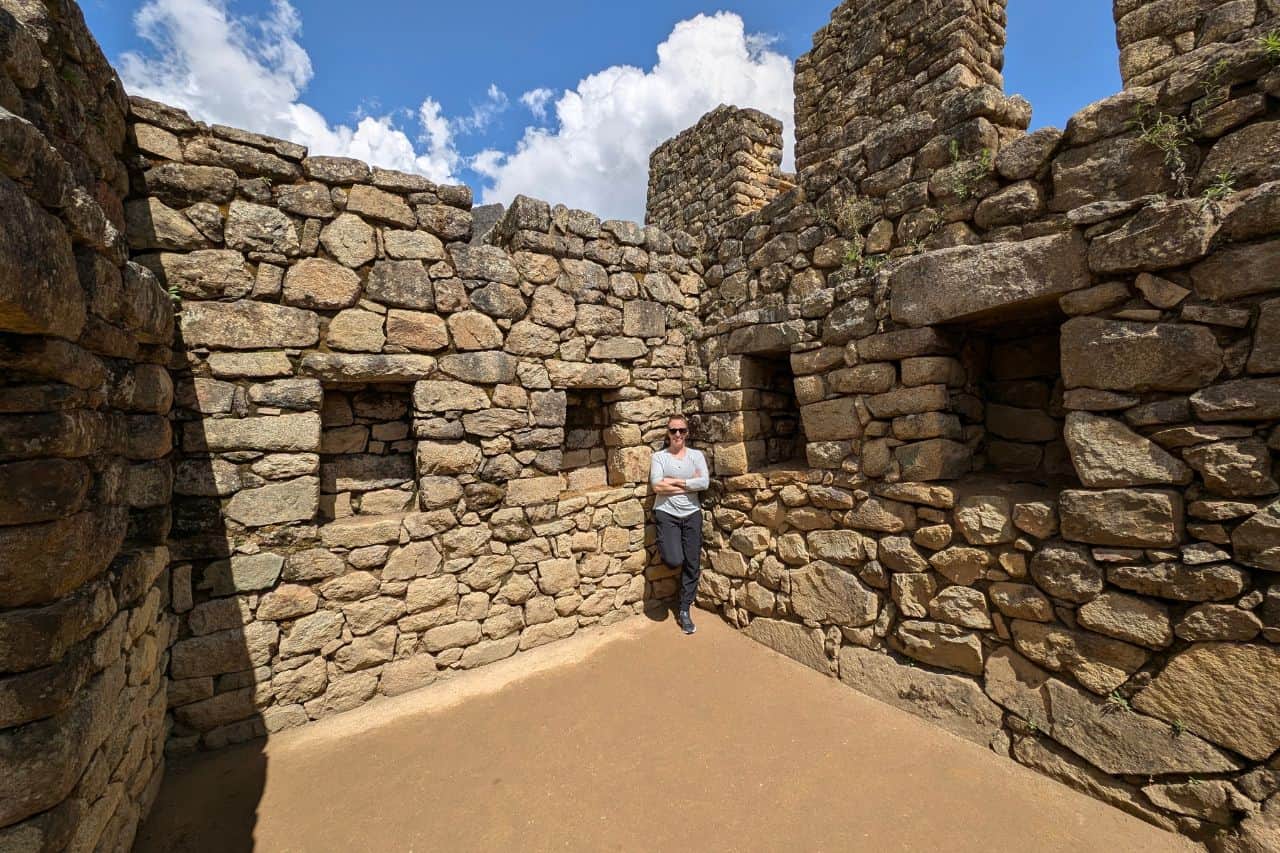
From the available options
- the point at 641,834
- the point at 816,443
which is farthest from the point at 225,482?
the point at 816,443

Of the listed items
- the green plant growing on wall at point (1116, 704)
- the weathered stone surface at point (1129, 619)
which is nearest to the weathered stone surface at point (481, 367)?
the weathered stone surface at point (1129, 619)

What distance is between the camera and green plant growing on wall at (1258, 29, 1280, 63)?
2230 mm

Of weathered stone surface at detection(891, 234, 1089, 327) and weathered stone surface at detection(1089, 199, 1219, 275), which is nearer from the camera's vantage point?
weathered stone surface at detection(1089, 199, 1219, 275)

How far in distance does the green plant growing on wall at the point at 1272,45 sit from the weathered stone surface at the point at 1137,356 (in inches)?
44.6

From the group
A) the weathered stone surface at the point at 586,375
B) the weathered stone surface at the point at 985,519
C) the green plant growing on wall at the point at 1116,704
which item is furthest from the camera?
the weathered stone surface at the point at 586,375

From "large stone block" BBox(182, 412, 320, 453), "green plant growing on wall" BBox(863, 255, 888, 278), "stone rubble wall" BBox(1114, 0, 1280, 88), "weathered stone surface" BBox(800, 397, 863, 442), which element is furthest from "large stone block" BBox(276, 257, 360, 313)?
"stone rubble wall" BBox(1114, 0, 1280, 88)

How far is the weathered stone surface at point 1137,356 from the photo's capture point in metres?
2.38

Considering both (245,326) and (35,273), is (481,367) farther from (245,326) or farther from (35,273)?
(35,273)

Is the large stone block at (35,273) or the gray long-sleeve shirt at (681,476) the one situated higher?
the large stone block at (35,273)

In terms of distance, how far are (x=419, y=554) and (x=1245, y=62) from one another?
199 inches

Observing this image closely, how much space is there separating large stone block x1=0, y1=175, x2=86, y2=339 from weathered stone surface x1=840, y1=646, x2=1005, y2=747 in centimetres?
428

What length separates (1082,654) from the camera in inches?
106

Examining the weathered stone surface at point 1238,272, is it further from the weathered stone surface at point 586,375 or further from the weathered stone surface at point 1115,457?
the weathered stone surface at point 586,375

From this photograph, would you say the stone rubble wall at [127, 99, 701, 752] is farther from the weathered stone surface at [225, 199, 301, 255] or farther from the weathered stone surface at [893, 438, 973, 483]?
the weathered stone surface at [893, 438, 973, 483]
